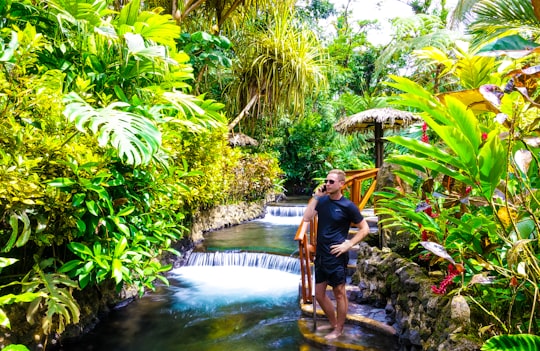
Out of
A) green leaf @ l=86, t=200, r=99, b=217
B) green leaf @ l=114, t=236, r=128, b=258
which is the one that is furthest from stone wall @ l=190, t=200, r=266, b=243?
green leaf @ l=86, t=200, r=99, b=217

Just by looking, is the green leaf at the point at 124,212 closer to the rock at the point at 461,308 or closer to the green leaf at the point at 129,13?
the green leaf at the point at 129,13

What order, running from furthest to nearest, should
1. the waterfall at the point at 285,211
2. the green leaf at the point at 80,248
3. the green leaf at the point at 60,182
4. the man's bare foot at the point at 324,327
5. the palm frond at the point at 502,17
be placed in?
the waterfall at the point at 285,211 < the palm frond at the point at 502,17 < the man's bare foot at the point at 324,327 < the green leaf at the point at 80,248 < the green leaf at the point at 60,182

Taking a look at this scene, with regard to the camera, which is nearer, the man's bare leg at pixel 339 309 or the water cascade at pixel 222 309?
the man's bare leg at pixel 339 309

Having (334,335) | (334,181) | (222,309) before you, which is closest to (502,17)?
(334,181)

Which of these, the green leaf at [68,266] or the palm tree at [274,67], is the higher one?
the palm tree at [274,67]

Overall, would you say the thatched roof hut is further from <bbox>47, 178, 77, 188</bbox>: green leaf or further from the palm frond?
<bbox>47, 178, 77, 188</bbox>: green leaf

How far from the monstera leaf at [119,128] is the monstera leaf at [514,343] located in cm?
204

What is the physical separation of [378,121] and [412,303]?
15.4ft

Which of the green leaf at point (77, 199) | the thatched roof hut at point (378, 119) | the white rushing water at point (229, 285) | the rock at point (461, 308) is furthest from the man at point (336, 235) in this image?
the thatched roof hut at point (378, 119)

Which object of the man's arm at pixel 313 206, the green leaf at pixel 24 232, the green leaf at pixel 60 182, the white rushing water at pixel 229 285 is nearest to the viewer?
the green leaf at pixel 24 232

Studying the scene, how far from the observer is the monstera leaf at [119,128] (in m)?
2.37

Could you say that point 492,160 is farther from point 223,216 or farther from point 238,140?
point 238,140

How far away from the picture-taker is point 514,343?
1492mm

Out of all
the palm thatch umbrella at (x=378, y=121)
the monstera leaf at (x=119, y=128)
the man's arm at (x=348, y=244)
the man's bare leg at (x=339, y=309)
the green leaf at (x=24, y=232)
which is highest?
the palm thatch umbrella at (x=378, y=121)
